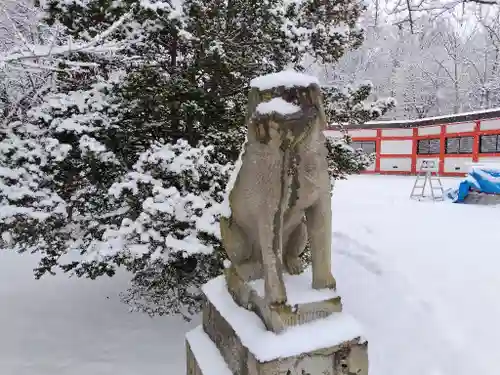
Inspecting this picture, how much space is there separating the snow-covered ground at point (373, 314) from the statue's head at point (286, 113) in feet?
7.45

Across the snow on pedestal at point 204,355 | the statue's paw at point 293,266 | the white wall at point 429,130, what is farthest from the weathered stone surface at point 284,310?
the white wall at point 429,130

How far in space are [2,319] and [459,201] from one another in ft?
27.9

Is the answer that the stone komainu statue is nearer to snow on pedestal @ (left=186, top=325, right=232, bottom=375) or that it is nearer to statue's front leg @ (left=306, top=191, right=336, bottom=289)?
statue's front leg @ (left=306, top=191, right=336, bottom=289)

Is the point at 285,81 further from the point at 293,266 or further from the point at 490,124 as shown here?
the point at 490,124

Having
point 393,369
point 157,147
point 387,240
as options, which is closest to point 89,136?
point 157,147

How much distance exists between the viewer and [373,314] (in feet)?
12.3

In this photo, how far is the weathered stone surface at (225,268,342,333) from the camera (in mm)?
1800

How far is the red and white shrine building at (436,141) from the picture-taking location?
13.0 m

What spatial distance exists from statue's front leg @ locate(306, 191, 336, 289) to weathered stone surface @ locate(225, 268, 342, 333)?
0.11 m

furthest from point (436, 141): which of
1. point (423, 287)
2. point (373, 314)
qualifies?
point (373, 314)

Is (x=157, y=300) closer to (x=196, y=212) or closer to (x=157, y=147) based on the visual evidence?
(x=196, y=212)

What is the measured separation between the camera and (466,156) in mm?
13859

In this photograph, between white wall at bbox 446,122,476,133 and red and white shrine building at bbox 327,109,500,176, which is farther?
white wall at bbox 446,122,476,133

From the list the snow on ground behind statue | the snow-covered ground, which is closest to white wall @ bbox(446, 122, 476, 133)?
the snow on ground behind statue
